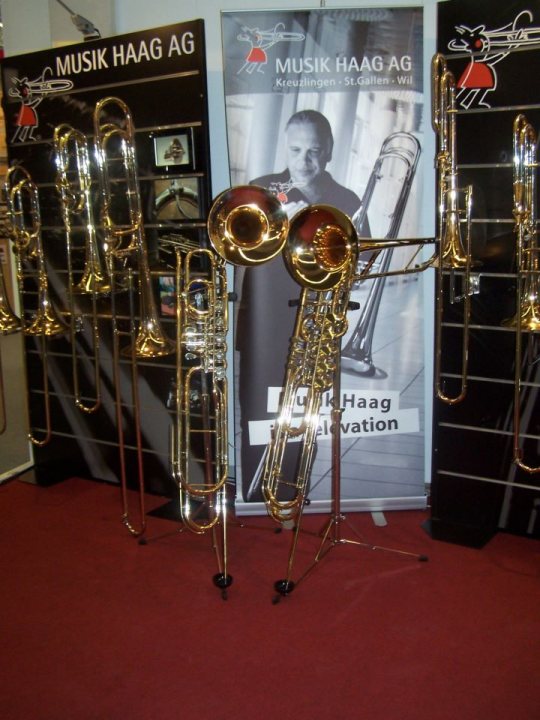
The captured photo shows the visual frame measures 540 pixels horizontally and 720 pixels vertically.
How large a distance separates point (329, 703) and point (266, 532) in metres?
1.06

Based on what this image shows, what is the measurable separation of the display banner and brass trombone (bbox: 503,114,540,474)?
0.51 metres

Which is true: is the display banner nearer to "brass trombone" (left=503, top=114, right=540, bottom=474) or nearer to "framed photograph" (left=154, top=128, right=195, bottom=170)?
"framed photograph" (left=154, top=128, right=195, bottom=170)

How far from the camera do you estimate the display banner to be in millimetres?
2633

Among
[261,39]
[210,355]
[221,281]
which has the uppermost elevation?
[261,39]

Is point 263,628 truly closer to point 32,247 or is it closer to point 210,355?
point 210,355

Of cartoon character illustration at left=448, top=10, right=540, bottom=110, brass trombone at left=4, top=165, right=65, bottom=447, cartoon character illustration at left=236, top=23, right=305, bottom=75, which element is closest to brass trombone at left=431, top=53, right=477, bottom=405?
cartoon character illustration at left=448, top=10, right=540, bottom=110

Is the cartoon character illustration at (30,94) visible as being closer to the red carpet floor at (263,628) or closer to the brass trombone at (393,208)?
the brass trombone at (393,208)

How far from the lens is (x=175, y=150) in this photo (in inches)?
110

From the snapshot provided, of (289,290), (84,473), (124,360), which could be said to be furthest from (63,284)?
(289,290)

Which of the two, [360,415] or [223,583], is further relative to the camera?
[360,415]

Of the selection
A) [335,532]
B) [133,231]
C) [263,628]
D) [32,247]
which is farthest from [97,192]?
[263,628]

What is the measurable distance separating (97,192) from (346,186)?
1287 millimetres

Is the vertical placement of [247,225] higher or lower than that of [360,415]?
higher

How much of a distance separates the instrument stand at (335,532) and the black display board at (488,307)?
0.35 m
